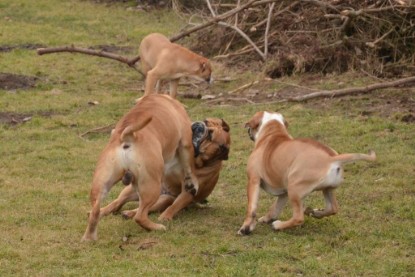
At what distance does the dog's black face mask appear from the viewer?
8.73 meters

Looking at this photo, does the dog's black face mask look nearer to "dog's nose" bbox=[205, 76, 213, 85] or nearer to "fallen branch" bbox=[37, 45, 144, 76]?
"dog's nose" bbox=[205, 76, 213, 85]

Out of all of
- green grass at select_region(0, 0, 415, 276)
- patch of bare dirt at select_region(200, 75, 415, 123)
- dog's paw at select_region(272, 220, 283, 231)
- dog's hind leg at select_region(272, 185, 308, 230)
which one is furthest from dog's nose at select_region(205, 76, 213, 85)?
dog's hind leg at select_region(272, 185, 308, 230)

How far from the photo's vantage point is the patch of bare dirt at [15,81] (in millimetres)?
15883

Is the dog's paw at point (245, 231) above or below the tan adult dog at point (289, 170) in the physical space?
below

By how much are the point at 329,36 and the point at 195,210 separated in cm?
739

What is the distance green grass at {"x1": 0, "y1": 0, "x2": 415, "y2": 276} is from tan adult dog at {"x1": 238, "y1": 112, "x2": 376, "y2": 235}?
0.69 ft

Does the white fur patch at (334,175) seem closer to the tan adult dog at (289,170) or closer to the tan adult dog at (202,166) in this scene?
the tan adult dog at (289,170)

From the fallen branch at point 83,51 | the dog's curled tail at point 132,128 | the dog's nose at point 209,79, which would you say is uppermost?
the dog's curled tail at point 132,128

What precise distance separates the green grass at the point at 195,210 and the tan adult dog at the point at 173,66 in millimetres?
400

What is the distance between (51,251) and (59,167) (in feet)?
12.0

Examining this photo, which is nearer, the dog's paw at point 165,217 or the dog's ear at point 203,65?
the dog's paw at point 165,217

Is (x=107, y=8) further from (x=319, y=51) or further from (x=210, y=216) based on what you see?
(x=210, y=216)

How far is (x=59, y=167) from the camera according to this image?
432 inches

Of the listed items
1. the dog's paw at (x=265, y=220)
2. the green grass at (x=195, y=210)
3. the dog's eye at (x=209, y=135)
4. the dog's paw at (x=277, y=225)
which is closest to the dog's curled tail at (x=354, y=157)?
the green grass at (x=195, y=210)
